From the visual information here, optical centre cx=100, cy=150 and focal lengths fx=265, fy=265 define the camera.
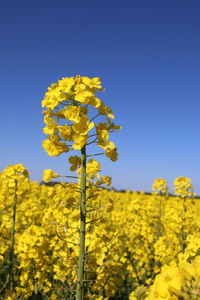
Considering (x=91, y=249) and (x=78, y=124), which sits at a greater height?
(x=78, y=124)

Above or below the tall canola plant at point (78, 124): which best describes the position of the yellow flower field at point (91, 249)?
below

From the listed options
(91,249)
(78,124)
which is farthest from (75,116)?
(91,249)

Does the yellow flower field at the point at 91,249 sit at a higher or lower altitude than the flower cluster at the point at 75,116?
lower

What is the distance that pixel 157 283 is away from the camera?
120cm

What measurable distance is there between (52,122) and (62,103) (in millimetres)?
196

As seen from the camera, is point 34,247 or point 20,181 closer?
point 34,247

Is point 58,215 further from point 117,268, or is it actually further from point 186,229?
point 186,229

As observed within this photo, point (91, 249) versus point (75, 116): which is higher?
point (75, 116)

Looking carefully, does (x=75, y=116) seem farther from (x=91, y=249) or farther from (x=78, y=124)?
(x=91, y=249)

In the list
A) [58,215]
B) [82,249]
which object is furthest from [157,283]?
[58,215]

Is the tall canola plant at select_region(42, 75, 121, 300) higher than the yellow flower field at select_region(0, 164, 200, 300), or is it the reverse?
the tall canola plant at select_region(42, 75, 121, 300)

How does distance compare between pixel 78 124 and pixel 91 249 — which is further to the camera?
pixel 91 249

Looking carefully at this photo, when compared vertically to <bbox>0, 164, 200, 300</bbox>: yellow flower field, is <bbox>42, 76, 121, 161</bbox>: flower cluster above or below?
above

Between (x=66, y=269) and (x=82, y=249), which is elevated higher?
(x=82, y=249)
